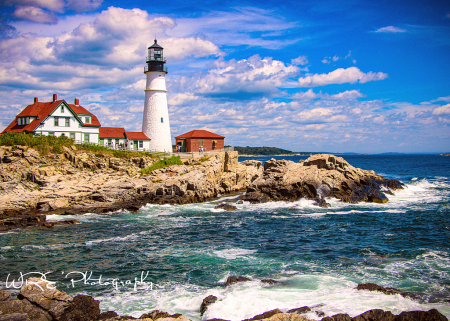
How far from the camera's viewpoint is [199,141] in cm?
4716

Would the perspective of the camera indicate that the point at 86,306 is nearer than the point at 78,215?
Yes

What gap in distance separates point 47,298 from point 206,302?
4.26 meters

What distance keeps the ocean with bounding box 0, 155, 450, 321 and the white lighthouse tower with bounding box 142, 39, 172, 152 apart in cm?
2012

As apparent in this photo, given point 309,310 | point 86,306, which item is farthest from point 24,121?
point 309,310

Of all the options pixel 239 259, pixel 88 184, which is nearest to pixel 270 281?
pixel 239 259

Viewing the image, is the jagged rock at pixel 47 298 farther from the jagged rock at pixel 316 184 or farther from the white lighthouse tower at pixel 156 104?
the white lighthouse tower at pixel 156 104

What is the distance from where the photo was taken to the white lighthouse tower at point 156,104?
41094 mm

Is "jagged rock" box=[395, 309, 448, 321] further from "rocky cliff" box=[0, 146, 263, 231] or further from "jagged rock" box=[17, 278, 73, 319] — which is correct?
"rocky cliff" box=[0, 146, 263, 231]

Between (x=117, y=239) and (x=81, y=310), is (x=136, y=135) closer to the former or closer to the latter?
(x=117, y=239)

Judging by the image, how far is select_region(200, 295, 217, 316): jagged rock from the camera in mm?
9250

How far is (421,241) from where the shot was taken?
643 inches

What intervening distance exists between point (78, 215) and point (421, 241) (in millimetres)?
21297

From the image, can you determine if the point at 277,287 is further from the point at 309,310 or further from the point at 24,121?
the point at 24,121

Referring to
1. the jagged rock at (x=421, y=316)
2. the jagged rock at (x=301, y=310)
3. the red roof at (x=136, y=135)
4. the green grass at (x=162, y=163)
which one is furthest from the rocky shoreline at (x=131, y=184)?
the jagged rock at (x=421, y=316)
